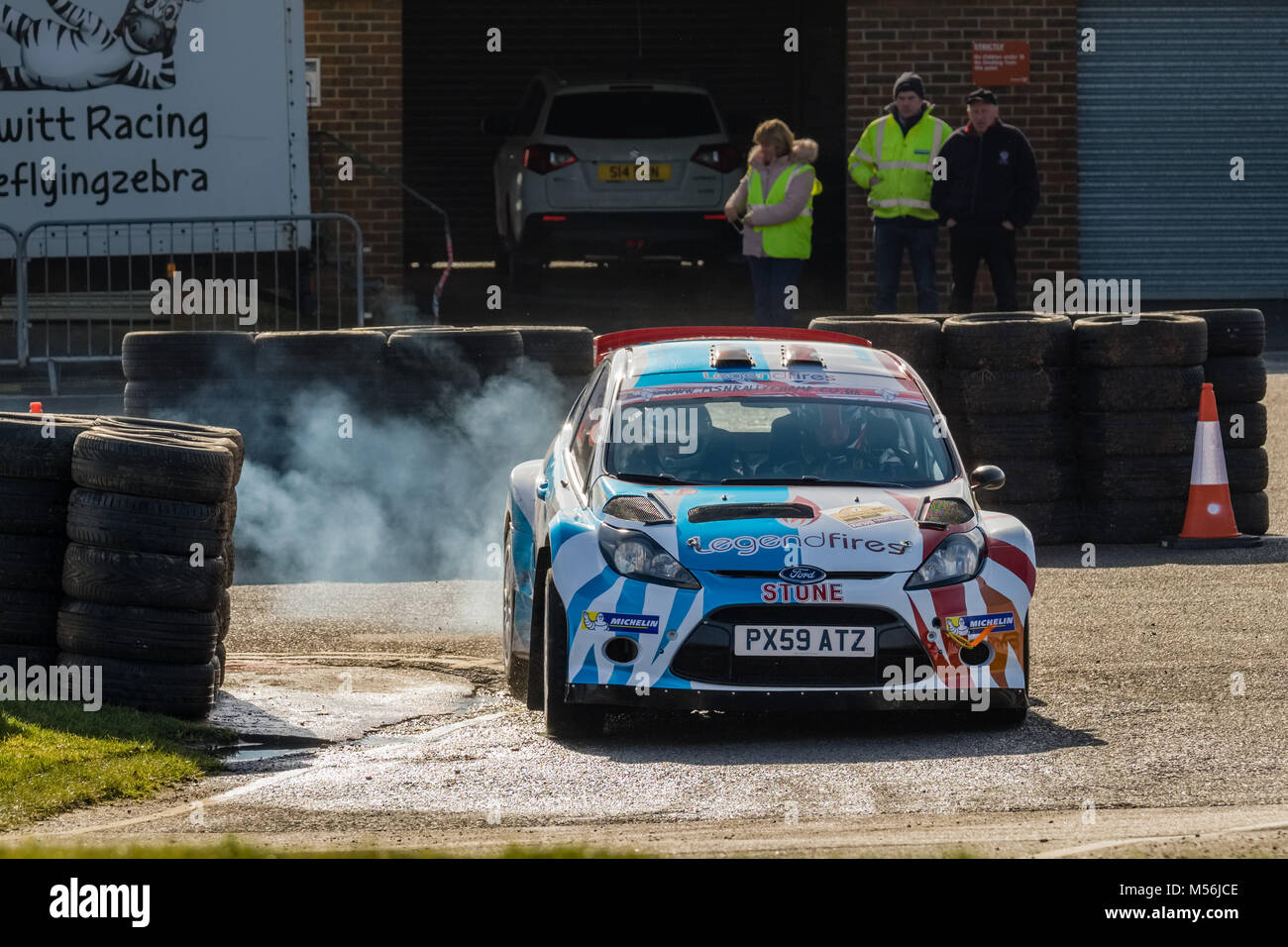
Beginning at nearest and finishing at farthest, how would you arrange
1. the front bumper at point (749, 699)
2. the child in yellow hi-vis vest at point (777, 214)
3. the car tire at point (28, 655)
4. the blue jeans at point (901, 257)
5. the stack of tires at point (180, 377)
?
the front bumper at point (749, 699) → the car tire at point (28, 655) → the stack of tires at point (180, 377) → the child in yellow hi-vis vest at point (777, 214) → the blue jeans at point (901, 257)

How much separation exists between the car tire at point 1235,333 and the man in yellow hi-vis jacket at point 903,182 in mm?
3915

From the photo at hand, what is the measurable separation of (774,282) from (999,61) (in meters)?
6.48

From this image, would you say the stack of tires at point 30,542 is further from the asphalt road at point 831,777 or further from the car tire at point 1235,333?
the car tire at point 1235,333

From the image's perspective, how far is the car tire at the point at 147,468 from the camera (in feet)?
26.1

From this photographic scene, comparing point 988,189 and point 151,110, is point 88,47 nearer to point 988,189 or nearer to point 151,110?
point 151,110

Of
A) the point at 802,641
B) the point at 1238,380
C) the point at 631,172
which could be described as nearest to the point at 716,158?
the point at 631,172

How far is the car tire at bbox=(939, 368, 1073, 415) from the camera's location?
39.4ft

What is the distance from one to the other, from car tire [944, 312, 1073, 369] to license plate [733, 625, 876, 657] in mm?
4927

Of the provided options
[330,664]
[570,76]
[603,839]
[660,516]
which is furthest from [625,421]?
[570,76]

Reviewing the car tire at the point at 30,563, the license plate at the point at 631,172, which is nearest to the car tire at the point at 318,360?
the car tire at the point at 30,563

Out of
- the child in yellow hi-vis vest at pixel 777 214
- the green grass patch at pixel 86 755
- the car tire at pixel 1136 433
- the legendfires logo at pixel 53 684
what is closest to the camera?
the green grass patch at pixel 86 755

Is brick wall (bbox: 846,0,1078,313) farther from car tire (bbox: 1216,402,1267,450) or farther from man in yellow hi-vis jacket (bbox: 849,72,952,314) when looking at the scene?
car tire (bbox: 1216,402,1267,450)
